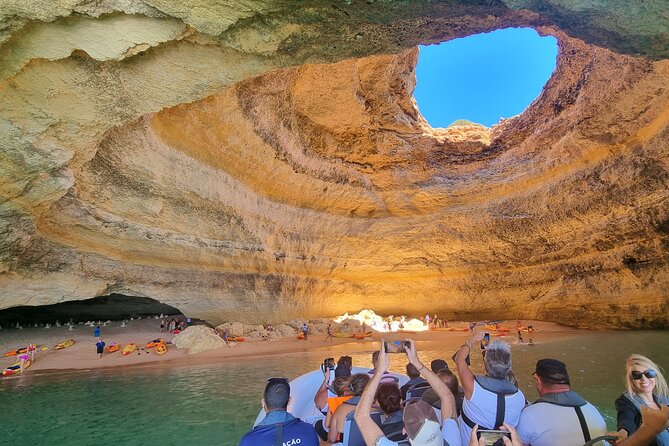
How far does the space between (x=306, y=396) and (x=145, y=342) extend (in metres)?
11.2

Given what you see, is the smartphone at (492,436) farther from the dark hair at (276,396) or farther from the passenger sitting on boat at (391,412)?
the dark hair at (276,396)

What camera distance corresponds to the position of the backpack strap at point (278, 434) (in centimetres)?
205

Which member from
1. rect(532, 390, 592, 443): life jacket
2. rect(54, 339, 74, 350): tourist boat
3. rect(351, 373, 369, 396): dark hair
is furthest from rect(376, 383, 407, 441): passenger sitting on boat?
rect(54, 339, 74, 350): tourist boat

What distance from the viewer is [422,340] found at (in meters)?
13.3

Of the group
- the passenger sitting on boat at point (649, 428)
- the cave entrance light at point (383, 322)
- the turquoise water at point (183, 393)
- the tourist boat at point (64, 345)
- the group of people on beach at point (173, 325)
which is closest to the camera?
the passenger sitting on boat at point (649, 428)

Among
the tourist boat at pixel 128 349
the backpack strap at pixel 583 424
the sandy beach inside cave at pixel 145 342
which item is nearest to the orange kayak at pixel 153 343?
the sandy beach inside cave at pixel 145 342

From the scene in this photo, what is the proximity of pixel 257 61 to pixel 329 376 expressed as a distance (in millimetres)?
3988

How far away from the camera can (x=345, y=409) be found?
2.60m

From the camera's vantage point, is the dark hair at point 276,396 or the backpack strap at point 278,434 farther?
the dark hair at point 276,396

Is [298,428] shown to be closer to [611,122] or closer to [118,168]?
[118,168]

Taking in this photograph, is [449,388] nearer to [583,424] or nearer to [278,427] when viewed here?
[583,424]

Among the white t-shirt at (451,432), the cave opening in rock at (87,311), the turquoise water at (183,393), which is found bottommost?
the turquoise water at (183,393)

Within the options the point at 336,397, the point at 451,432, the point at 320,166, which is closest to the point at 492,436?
the point at 451,432

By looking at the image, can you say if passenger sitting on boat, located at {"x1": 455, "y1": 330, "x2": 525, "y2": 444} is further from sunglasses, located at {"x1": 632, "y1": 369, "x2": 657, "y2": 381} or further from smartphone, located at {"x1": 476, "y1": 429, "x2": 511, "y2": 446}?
sunglasses, located at {"x1": 632, "y1": 369, "x2": 657, "y2": 381}
